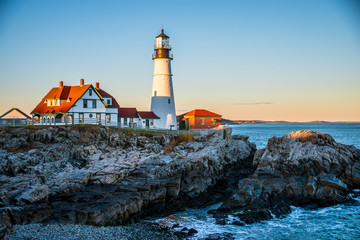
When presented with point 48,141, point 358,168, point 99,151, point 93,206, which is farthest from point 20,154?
point 358,168

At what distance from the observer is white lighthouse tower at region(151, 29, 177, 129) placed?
Result: 44.9 metres

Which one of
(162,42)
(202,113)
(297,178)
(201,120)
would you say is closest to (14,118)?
(162,42)

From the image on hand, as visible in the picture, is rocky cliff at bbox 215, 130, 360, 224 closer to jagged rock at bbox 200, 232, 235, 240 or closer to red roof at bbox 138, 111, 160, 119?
jagged rock at bbox 200, 232, 235, 240

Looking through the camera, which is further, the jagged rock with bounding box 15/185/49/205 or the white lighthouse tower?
the white lighthouse tower

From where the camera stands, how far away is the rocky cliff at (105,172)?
59.4 ft

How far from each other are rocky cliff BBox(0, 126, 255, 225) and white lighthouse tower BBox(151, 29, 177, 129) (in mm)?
11028

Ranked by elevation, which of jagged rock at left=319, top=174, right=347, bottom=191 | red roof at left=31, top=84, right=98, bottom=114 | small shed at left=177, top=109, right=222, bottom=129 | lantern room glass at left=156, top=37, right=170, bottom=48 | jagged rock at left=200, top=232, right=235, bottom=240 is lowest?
jagged rock at left=200, top=232, right=235, bottom=240

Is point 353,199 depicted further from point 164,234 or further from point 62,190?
point 62,190

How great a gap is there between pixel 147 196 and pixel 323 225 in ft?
34.1

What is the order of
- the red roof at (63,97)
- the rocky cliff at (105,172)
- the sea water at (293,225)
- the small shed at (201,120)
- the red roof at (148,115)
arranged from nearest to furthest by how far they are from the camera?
the sea water at (293,225), the rocky cliff at (105,172), the red roof at (63,97), the red roof at (148,115), the small shed at (201,120)

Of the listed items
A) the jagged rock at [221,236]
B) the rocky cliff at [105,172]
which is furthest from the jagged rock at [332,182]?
the jagged rock at [221,236]

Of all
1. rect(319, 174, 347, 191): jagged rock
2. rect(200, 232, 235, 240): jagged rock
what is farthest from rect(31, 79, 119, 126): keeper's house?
rect(319, 174, 347, 191): jagged rock

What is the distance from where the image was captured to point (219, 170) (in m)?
28.6

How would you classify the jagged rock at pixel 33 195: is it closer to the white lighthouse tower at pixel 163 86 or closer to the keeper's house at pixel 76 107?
the keeper's house at pixel 76 107
